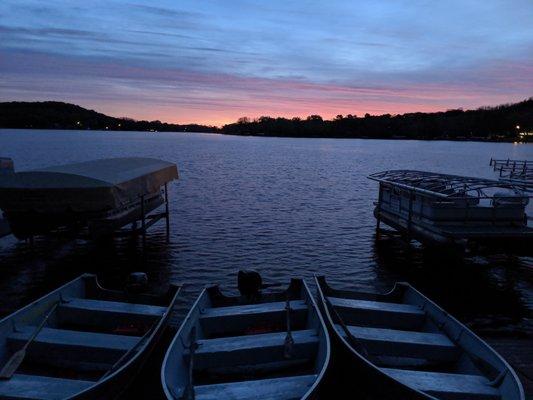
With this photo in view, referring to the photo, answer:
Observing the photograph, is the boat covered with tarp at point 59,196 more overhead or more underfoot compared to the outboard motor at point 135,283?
more overhead

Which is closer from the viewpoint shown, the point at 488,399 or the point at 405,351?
the point at 488,399

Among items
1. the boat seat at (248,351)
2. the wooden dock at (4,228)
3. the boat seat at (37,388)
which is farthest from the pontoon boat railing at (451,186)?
the wooden dock at (4,228)

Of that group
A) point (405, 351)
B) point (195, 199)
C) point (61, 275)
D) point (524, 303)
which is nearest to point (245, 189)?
point (195, 199)

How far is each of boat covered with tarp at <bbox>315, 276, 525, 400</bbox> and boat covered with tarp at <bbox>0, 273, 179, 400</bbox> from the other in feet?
14.0

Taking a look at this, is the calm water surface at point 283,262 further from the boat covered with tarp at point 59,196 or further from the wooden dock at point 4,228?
the boat covered with tarp at point 59,196

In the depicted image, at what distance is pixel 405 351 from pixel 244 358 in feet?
11.9

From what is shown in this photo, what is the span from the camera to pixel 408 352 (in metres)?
10.1

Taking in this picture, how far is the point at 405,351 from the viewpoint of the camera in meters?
10.1

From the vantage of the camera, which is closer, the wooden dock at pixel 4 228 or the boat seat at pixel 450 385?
the boat seat at pixel 450 385

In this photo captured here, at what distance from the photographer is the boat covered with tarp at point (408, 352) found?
8062 mm

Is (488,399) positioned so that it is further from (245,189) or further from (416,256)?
(245,189)

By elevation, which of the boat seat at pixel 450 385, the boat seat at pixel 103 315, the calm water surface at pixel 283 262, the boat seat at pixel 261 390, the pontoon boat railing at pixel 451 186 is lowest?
the calm water surface at pixel 283 262

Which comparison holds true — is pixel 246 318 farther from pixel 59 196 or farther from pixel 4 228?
pixel 4 228

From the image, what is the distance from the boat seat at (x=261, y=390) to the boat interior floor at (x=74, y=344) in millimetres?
2165
